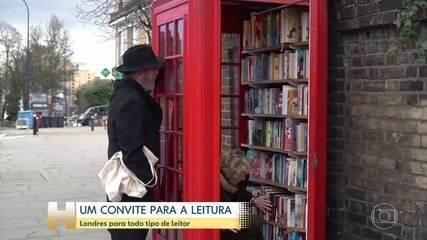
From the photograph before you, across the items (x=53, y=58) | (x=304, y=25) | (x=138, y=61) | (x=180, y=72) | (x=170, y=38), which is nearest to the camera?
(x=138, y=61)

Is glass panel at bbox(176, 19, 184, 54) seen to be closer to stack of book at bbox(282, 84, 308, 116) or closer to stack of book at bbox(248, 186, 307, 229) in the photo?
stack of book at bbox(282, 84, 308, 116)

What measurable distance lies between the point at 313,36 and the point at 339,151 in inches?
36.3

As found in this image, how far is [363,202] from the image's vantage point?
4.41 meters

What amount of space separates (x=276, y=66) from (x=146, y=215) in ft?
6.80

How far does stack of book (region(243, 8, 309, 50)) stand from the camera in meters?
5.03

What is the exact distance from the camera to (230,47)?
5.91 meters

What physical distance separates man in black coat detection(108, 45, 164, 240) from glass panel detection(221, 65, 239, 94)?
1.82 metres

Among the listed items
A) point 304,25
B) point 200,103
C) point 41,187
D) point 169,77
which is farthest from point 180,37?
point 41,187

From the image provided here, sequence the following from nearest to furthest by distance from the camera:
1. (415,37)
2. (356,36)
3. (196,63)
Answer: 1. (415,37)
2. (196,63)
3. (356,36)

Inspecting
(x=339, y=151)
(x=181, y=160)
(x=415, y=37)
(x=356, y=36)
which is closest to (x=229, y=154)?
(x=181, y=160)

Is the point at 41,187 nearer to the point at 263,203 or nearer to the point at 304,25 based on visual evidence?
the point at 263,203

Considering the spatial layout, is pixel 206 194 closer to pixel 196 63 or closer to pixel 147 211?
pixel 147 211

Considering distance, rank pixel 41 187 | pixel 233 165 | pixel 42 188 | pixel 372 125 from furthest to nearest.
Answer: pixel 41 187
pixel 42 188
pixel 233 165
pixel 372 125

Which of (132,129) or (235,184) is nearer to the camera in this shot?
(132,129)
